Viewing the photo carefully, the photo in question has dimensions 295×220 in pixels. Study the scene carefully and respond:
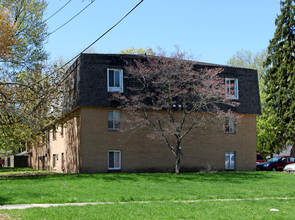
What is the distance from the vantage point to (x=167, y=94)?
27.4 meters

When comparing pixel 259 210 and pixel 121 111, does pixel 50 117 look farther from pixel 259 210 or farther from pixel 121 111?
pixel 259 210

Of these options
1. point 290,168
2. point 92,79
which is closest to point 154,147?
point 92,79

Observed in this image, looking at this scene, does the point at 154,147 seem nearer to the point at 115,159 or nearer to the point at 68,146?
→ the point at 115,159

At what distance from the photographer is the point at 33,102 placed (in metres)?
26.2

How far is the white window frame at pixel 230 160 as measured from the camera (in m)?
33.1

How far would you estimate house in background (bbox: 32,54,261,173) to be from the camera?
28.3m

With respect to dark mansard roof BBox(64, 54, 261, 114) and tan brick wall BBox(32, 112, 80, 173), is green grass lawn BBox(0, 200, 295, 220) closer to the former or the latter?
dark mansard roof BBox(64, 54, 261, 114)

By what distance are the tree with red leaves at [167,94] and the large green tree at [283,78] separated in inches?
692

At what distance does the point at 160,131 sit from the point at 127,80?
173 inches

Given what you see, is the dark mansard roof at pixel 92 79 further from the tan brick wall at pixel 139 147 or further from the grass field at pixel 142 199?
the grass field at pixel 142 199

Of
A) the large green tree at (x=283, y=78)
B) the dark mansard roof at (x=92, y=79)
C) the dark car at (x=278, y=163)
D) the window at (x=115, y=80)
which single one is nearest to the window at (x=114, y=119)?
the dark mansard roof at (x=92, y=79)

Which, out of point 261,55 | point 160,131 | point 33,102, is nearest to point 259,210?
point 160,131

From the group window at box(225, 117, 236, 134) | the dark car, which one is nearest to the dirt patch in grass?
window at box(225, 117, 236, 134)

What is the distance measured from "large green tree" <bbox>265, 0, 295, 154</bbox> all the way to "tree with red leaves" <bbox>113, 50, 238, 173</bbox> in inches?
692
